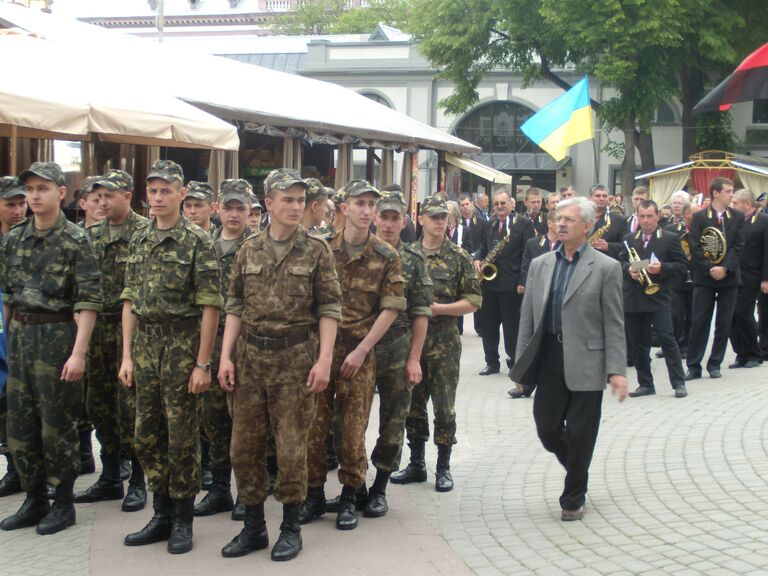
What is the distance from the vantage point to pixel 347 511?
21.3 ft

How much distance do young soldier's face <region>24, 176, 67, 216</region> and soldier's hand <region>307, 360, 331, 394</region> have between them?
1981 mm

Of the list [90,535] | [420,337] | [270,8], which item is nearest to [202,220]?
[420,337]

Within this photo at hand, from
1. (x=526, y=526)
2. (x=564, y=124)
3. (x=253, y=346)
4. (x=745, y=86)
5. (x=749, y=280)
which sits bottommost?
(x=526, y=526)

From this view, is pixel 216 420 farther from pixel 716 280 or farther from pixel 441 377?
pixel 716 280

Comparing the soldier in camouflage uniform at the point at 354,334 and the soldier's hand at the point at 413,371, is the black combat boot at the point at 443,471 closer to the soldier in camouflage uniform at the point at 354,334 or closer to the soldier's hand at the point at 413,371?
the soldier's hand at the point at 413,371

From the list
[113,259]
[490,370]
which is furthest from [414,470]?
[490,370]

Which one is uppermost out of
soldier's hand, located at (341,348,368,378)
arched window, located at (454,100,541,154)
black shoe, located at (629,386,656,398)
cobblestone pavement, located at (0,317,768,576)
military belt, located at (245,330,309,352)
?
arched window, located at (454,100,541,154)

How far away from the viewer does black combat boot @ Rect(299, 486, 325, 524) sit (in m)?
6.55

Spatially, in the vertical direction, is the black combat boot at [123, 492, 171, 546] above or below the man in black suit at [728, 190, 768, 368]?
below

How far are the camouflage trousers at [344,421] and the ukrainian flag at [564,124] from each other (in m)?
13.3

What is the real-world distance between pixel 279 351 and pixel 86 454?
9.00 feet

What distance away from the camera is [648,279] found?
1128 cm

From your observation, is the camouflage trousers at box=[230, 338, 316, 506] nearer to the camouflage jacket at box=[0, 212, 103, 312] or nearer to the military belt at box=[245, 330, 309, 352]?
the military belt at box=[245, 330, 309, 352]

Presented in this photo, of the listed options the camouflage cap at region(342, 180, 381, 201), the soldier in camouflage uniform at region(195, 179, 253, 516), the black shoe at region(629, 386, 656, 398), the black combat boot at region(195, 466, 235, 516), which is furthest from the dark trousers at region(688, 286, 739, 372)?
the black combat boot at region(195, 466, 235, 516)
